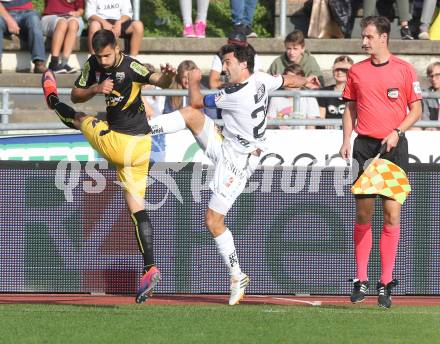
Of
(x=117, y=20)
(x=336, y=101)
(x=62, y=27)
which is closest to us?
(x=336, y=101)

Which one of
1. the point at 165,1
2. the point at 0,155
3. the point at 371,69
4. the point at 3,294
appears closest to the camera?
the point at 371,69

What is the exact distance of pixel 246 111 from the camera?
10219mm

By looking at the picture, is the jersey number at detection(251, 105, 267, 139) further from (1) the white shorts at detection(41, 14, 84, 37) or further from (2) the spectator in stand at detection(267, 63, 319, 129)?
(1) the white shorts at detection(41, 14, 84, 37)

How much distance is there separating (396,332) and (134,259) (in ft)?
11.7

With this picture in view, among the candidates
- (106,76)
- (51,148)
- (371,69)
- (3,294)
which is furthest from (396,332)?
(51,148)

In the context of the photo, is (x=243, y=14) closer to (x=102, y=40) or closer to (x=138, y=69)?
(x=138, y=69)

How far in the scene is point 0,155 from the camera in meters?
12.5

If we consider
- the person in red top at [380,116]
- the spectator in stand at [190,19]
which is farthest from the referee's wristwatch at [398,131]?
the spectator in stand at [190,19]

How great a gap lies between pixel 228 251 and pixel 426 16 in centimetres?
773

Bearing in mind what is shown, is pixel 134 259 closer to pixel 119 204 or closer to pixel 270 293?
pixel 119 204

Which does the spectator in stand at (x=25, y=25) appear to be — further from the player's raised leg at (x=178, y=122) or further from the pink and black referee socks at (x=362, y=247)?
the pink and black referee socks at (x=362, y=247)

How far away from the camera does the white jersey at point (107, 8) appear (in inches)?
625

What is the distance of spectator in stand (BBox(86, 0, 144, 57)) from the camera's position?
15727mm

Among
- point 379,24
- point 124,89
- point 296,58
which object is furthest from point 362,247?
point 296,58
